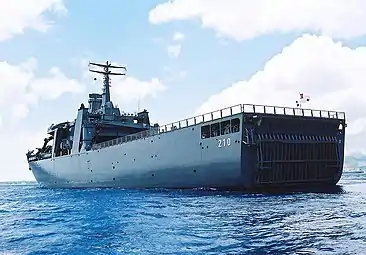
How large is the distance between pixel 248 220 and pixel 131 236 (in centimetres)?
463

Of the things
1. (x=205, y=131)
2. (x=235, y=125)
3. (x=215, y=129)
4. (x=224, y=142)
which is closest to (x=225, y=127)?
(x=215, y=129)

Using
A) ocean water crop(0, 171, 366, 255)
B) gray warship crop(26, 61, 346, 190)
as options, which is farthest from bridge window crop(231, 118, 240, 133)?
ocean water crop(0, 171, 366, 255)

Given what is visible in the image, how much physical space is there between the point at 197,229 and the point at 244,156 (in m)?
13.0

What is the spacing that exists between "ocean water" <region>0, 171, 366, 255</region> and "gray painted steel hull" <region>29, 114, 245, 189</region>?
5915 millimetres

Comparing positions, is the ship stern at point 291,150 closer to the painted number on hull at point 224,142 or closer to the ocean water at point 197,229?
the painted number on hull at point 224,142

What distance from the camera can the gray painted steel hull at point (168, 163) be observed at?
27.4 metres

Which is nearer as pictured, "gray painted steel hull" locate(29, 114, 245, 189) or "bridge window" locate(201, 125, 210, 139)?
"gray painted steel hull" locate(29, 114, 245, 189)

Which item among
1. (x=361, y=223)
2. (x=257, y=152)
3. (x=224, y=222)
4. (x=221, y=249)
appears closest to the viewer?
(x=221, y=249)

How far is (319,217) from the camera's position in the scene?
15.7 metres

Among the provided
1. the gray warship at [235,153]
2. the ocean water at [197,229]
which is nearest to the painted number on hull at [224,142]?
the gray warship at [235,153]

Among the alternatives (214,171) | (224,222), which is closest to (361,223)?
(224,222)

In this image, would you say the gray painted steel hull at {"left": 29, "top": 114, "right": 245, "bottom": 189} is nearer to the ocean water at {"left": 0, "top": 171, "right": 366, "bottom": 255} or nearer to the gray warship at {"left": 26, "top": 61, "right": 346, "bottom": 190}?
the gray warship at {"left": 26, "top": 61, "right": 346, "bottom": 190}

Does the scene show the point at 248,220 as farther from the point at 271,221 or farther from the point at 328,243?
the point at 328,243

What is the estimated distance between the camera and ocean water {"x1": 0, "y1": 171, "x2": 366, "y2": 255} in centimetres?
1123
